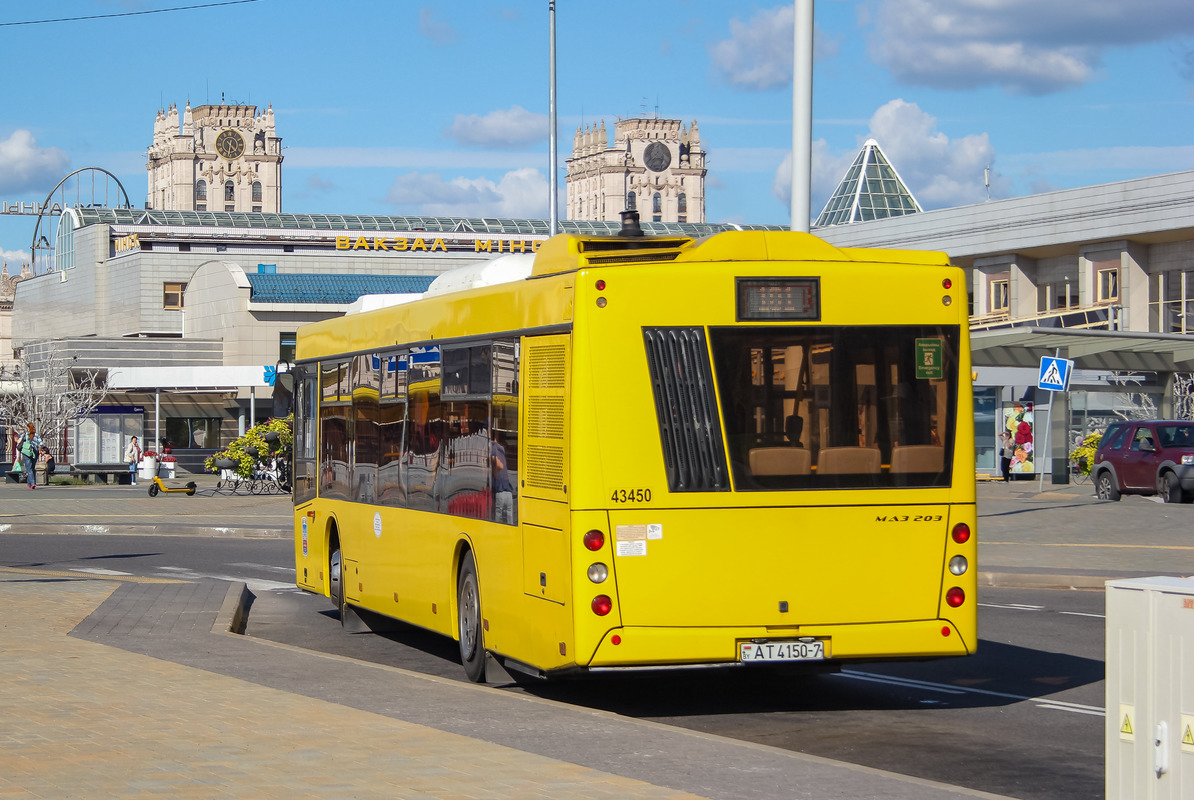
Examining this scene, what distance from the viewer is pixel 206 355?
256ft

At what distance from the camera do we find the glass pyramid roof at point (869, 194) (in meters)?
86.8

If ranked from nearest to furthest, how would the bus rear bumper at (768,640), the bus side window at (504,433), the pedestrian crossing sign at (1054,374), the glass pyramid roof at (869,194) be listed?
the bus rear bumper at (768,640) < the bus side window at (504,433) < the pedestrian crossing sign at (1054,374) < the glass pyramid roof at (869,194)

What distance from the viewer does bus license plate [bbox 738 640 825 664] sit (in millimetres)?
9328

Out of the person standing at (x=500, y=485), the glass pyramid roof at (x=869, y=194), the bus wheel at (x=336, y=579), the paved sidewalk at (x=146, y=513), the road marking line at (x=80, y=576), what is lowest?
the paved sidewalk at (x=146, y=513)

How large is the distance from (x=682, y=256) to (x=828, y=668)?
2.76 m

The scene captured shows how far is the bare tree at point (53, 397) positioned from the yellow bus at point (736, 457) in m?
56.7

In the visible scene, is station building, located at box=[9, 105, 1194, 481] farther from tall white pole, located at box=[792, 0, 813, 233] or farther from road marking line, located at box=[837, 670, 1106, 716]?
road marking line, located at box=[837, 670, 1106, 716]

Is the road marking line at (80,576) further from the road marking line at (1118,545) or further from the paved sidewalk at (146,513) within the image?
the road marking line at (1118,545)

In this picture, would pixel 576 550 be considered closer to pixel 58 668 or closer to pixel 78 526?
pixel 58 668

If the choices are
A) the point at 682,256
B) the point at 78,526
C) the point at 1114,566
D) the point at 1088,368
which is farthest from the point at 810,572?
the point at 1088,368

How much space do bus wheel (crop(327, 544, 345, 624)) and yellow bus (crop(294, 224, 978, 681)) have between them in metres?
5.08

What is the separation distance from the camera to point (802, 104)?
55.6ft

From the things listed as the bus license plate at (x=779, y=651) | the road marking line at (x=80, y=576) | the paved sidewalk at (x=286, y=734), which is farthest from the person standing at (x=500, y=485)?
the road marking line at (x=80, y=576)

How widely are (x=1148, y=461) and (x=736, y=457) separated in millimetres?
24408
